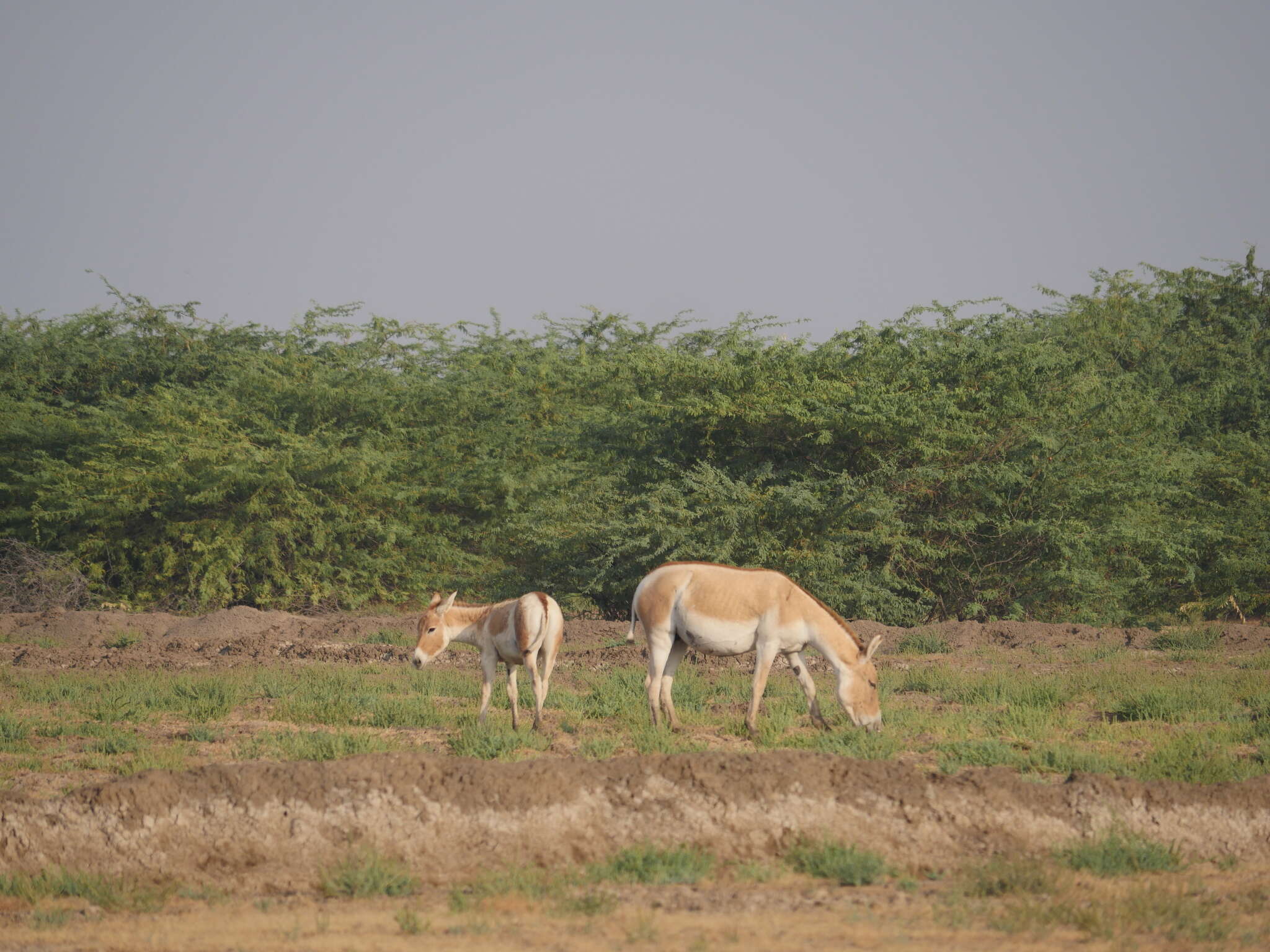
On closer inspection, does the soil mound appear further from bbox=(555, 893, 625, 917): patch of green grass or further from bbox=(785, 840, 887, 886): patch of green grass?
bbox=(555, 893, 625, 917): patch of green grass

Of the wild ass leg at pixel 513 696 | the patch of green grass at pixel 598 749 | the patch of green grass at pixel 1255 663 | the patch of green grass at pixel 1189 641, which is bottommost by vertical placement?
the patch of green grass at pixel 1189 641

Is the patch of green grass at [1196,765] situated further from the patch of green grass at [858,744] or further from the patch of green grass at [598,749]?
the patch of green grass at [598,749]

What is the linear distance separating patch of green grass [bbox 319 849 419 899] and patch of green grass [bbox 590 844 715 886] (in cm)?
102

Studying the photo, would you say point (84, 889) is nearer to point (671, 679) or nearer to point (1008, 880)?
point (1008, 880)

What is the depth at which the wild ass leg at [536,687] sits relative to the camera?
1020 centimetres

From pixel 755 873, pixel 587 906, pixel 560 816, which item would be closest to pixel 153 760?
pixel 560 816

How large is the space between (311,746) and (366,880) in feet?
10.6

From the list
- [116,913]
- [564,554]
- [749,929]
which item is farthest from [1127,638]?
[116,913]

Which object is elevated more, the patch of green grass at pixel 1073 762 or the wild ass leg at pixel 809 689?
the wild ass leg at pixel 809 689

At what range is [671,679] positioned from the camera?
10.5 metres

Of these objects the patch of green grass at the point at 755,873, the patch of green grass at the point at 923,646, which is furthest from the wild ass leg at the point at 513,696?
the patch of green grass at the point at 923,646

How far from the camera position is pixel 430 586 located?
25.6m

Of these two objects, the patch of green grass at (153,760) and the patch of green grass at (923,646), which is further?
the patch of green grass at (923,646)

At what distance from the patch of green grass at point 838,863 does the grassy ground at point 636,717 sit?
193 centimetres
